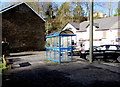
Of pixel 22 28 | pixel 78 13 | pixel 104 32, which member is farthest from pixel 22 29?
pixel 78 13

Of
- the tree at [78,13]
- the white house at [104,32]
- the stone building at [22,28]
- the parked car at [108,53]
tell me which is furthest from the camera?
the tree at [78,13]

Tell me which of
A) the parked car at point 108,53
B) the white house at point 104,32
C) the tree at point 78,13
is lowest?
the parked car at point 108,53

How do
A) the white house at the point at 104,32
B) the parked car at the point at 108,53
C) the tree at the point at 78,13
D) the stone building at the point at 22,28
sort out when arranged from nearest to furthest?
the parked car at the point at 108,53
the stone building at the point at 22,28
the white house at the point at 104,32
the tree at the point at 78,13

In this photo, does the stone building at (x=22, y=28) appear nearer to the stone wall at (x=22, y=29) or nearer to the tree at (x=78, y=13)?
the stone wall at (x=22, y=29)

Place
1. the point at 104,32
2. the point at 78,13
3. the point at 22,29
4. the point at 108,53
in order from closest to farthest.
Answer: the point at 108,53, the point at 22,29, the point at 104,32, the point at 78,13

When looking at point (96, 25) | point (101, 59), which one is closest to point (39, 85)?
point (101, 59)

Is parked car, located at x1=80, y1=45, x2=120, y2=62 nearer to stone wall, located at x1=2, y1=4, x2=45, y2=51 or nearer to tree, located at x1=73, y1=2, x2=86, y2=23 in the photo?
stone wall, located at x1=2, y1=4, x2=45, y2=51

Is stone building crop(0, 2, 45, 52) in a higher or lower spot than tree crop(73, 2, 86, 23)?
lower

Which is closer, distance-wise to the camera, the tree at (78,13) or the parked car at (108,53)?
the parked car at (108,53)

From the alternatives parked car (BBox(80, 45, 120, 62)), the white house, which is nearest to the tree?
the white house

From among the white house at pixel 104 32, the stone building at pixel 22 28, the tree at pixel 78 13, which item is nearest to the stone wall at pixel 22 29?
the stone building at pixel 22 28

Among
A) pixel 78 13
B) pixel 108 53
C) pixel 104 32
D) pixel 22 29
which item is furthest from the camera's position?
pixel 78 13

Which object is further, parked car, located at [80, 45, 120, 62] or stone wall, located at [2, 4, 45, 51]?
Answer: stone wall, located at [2, 4, 45, 51]

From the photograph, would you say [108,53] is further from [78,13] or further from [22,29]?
[78,13]
